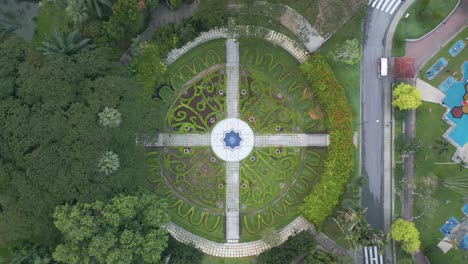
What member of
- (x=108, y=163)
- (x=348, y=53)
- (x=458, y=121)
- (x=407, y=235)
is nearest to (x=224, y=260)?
(x=108, y=163)

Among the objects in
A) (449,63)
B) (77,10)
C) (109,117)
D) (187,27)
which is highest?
(77,10)

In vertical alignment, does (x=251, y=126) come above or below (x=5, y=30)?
below

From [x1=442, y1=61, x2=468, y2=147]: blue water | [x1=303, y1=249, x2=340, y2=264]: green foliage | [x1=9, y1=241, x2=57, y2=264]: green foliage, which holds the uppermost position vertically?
[x1=442, y1=61, x2=468, y2=147]: blue water

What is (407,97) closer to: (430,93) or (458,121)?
(430,93)

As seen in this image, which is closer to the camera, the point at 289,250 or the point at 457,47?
the point at 289,250

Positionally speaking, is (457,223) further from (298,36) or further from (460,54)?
(298,36)

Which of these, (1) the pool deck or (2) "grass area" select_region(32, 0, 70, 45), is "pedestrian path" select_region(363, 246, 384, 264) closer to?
(1) the pool deck

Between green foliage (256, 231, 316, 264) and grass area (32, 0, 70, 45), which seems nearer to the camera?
green foliage (256, 231, 316, 264)

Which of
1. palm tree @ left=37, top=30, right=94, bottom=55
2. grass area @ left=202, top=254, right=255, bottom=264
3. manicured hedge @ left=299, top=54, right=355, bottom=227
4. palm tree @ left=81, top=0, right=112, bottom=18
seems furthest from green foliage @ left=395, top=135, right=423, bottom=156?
palm tree @ left=37, top=30, right=94, bottom=55
